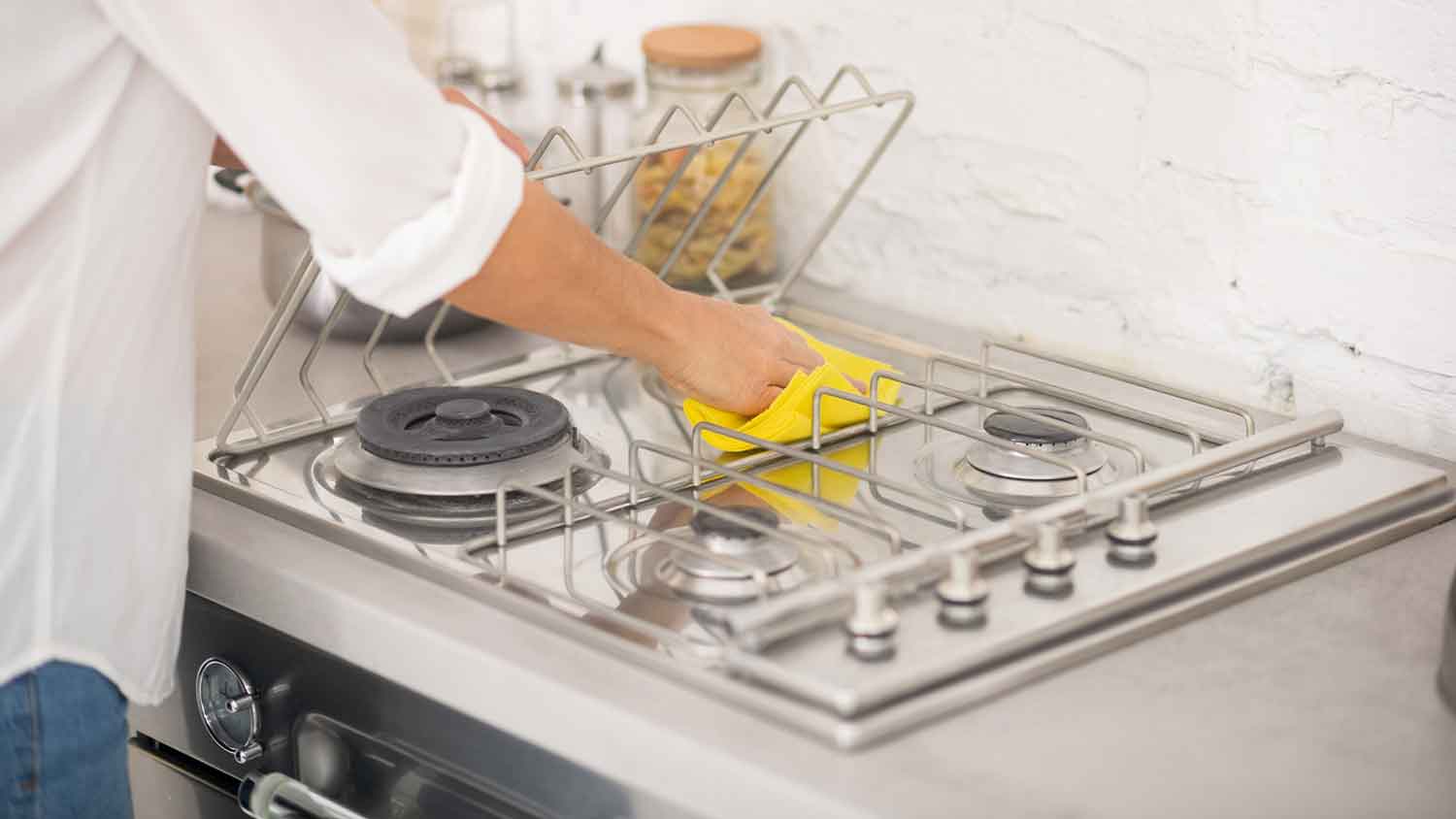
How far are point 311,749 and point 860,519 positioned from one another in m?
Result: 0.37

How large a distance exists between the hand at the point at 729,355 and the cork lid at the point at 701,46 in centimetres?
40

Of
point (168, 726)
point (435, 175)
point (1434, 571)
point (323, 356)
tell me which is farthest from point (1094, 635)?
point (323, 356)

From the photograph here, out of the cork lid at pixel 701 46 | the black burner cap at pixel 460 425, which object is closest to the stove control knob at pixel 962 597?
the black burner cap at pixel 460 425

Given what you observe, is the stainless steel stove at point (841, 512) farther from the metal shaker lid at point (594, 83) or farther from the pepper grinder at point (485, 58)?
the pepper grinder at point (485, 58)

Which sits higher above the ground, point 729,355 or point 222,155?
point 222,155

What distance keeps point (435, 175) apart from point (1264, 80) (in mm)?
685

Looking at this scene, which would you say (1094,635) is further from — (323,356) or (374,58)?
(323,356)

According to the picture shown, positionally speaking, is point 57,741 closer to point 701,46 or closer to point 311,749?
point 311,749

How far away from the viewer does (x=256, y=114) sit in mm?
904

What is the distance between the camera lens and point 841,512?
41.5 inches

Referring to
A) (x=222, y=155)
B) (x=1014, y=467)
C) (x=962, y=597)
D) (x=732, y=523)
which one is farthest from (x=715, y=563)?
(x=222, y=155)

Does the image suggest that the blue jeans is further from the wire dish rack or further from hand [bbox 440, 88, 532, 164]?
hand [bbox 440, 88, 532, 164]

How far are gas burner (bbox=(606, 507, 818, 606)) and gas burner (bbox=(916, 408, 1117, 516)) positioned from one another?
16cm

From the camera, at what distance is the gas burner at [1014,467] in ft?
3.92
